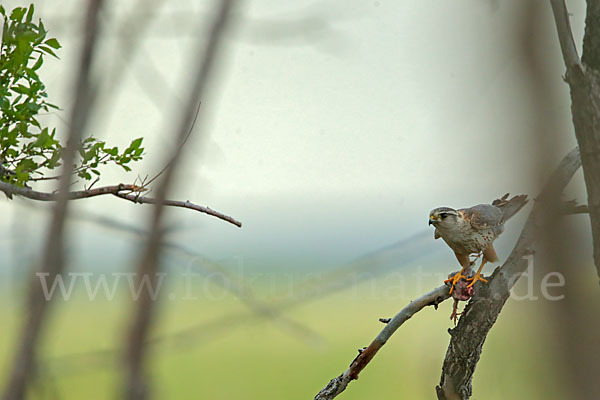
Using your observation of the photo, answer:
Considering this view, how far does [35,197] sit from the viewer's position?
1609 millimetres

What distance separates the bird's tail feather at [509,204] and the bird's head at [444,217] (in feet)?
0.44

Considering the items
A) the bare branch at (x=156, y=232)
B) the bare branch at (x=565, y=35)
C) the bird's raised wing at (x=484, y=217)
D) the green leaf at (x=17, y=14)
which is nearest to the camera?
the bare branch at (x=156, y=232)

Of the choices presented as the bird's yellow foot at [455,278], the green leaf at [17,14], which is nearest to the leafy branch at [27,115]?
the green leaf at [17,14]

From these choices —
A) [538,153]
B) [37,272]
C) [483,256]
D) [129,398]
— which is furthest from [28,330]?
→ [483,256]

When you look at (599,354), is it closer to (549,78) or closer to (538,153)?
(538,153)

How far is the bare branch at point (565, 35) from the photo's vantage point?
141 cm

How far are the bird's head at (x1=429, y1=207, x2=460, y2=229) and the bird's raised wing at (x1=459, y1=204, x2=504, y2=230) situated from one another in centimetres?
4

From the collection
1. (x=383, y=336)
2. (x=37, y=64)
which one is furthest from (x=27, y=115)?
(x=383, y=336)

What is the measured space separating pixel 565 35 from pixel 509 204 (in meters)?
0.41

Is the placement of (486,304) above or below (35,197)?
below

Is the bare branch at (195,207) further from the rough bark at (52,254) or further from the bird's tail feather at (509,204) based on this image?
the bird's tail feather at (509,204)

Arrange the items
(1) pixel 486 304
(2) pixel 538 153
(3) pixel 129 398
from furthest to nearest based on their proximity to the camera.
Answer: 1. (1) pixel 486 304
2. (2) pixel 538 153
3. (3) pixel 129 398

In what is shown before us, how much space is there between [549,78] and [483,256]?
109cm

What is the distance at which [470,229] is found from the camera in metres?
1.93
